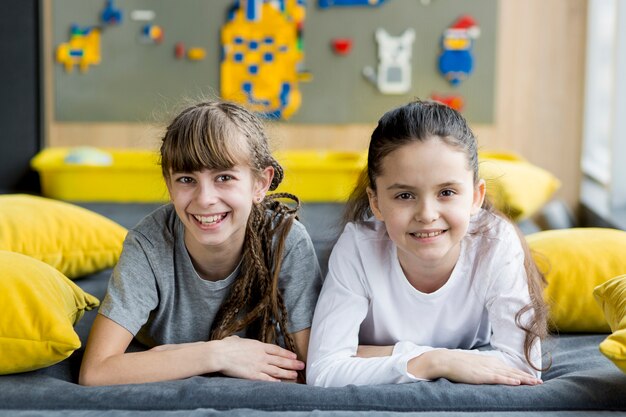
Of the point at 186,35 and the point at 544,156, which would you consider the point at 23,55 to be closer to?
the point at 186,35

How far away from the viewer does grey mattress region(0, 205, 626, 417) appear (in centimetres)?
140

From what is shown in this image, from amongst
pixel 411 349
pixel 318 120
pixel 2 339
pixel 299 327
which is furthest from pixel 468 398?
pixel 318 120

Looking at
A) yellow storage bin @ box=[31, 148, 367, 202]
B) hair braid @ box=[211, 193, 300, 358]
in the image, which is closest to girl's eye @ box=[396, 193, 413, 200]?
hair braid @ box=[211, 193, 300, 358]

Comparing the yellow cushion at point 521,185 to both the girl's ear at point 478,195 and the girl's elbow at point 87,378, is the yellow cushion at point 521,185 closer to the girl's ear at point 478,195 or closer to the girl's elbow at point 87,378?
the girl's ear at point 478,195

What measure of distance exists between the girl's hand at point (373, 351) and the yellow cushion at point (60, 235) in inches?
31.4

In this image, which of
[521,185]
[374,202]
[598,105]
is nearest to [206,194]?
[374,202]

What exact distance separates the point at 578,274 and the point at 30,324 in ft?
3.48

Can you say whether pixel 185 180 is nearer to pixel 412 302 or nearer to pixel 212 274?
pixel 212 274

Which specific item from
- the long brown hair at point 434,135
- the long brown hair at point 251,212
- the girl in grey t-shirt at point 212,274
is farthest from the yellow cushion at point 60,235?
the long brown hair at point 434,135

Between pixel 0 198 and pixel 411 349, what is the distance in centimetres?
118

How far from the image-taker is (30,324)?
4.87ft

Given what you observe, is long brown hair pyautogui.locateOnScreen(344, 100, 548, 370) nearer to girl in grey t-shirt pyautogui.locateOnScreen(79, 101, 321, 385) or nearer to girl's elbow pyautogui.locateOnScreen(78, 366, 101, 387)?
girl in grey t-shirt pyautogui.locateOnScreen(79, 101, 321, 385)

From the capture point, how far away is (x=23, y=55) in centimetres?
375

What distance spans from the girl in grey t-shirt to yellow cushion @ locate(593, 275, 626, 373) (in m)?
0.51
